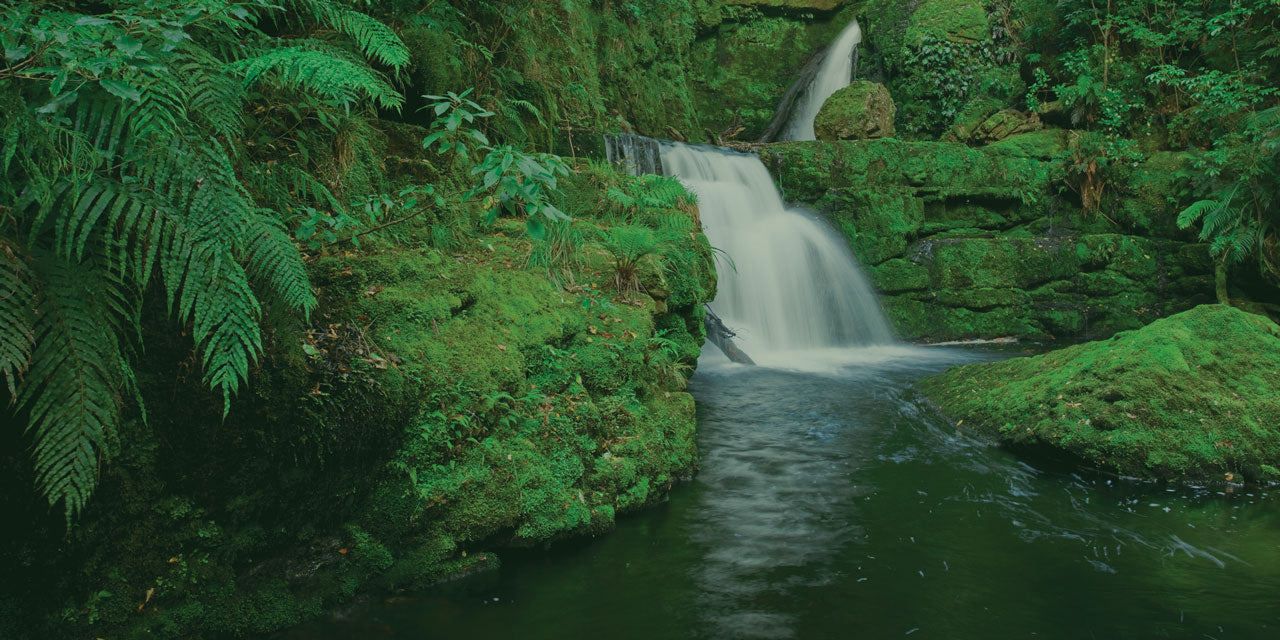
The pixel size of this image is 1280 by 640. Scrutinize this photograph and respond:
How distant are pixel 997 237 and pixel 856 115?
3657mm

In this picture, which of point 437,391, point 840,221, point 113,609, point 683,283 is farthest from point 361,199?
point 840,221

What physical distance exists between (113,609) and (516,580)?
1.56 m

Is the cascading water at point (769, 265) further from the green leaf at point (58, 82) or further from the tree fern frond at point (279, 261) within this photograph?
the green leaf at point (58, 82)

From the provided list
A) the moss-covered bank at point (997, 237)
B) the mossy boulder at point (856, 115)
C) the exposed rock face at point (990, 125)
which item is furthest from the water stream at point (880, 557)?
the exposed rock face at point (990, 125)

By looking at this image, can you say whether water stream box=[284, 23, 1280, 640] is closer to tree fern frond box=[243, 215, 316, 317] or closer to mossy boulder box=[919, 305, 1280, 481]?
mossy boulder box=[919, 305, 1280, 481]

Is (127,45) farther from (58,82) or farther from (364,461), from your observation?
(364,461)

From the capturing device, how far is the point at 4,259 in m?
1.99

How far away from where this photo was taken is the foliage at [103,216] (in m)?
1.97

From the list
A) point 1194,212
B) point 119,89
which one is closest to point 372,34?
point 119,89

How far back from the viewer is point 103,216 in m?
2.45

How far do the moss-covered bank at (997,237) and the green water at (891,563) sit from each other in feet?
21.0

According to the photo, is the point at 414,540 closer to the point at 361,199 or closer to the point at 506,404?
the point at 506,404

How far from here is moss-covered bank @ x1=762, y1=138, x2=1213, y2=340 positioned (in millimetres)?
10656

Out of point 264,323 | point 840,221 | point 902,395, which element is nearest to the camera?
point 264,323
